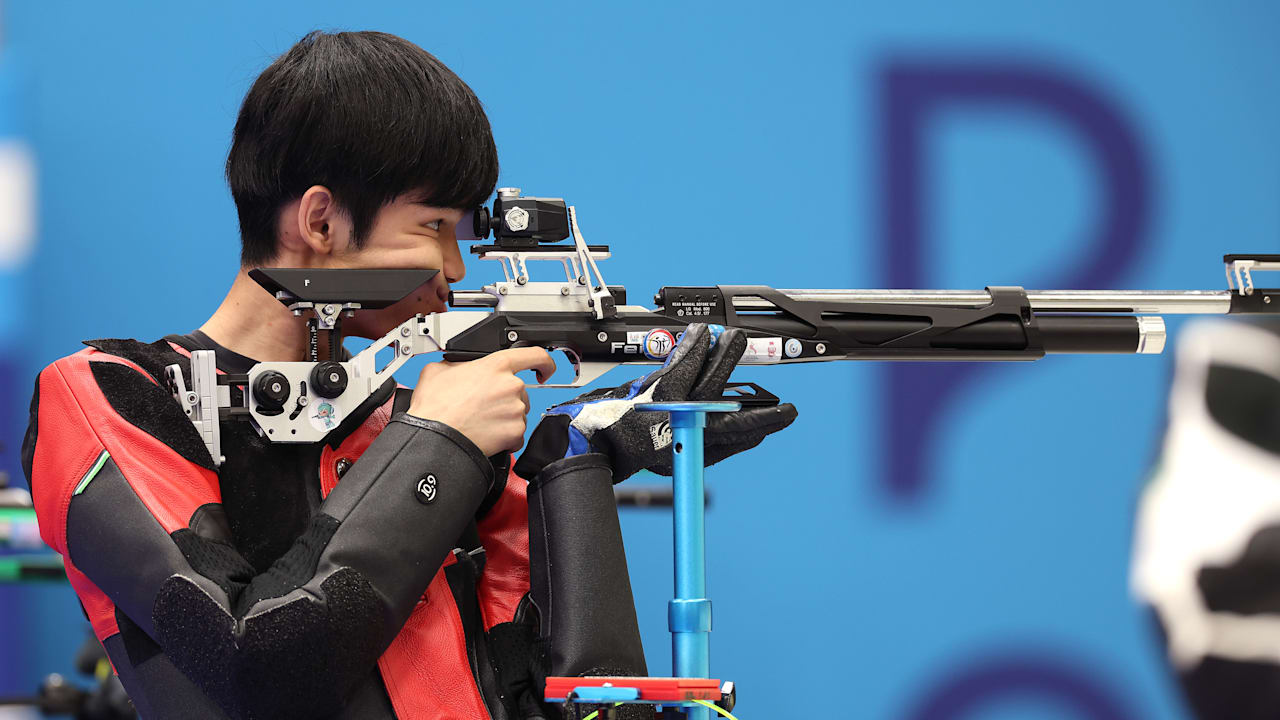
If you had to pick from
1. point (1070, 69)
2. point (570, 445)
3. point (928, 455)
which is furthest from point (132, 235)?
point (1070, 69)

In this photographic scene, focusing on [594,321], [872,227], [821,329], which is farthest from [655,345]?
[872,227]

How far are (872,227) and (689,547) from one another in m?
1.14

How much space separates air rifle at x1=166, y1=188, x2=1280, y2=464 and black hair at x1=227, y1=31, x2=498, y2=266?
0.22 ft

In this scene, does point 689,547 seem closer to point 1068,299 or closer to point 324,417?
point 324,417

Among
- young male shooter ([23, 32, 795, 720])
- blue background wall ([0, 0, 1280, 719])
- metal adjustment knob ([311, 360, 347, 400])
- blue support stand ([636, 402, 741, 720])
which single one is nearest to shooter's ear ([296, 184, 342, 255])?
young male shooter ([23, 32, 795, 720])

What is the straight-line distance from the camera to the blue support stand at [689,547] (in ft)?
2.75

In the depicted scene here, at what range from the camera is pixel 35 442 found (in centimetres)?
102

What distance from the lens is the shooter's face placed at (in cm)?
113

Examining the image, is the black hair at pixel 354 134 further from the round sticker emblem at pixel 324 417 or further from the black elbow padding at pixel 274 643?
the black elbow padding at pixel 274 643

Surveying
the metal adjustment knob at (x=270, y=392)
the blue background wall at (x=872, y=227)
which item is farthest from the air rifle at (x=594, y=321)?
the blue background wall at (x=872, y=227)

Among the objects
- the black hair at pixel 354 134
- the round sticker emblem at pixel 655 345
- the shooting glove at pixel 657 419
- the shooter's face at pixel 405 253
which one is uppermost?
the black hair at pixel 354 134

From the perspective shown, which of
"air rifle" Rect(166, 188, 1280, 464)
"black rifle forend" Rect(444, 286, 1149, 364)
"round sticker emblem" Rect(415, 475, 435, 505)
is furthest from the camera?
"black rifle forend" Rect(444, 286, 1149, 364)

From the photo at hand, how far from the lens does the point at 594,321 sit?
1241mm

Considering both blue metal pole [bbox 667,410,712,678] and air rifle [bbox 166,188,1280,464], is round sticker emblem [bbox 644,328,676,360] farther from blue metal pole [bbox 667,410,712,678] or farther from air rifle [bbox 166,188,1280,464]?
blue metal pole [bbox 667,410,712,678]
